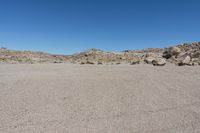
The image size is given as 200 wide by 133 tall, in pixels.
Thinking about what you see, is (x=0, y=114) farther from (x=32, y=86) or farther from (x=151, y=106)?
(x=151, y=106)

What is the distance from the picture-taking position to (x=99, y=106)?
5.91 meters

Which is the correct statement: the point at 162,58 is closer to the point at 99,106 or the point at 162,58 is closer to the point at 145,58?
the point at 145,58

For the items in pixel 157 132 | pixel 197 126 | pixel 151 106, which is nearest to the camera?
pixel 157 132

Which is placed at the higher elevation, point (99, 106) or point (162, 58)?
point (162, 58)

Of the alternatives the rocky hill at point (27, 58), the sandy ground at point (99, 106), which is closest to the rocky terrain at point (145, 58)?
the rocky hill at point (27, 58)

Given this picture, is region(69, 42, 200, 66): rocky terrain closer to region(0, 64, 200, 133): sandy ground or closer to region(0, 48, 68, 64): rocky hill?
region(0, 48, 68, 64): rocky hill

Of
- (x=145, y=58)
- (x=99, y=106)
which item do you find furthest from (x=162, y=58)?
(x=99, y=106)

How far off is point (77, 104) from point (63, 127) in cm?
157

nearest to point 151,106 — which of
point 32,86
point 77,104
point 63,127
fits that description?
point 77,104

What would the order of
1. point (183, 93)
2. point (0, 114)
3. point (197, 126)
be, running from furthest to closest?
point (183, 93) < point (0, 114) < point (197, 126)

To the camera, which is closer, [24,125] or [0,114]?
[24,125]

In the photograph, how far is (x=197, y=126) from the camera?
468cm

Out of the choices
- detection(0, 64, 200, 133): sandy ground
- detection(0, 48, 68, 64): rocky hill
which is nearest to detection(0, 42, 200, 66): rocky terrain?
detection(0, 48, 68, 64): rocky hill

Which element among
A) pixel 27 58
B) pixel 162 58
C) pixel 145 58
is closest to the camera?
pixel 162 58
